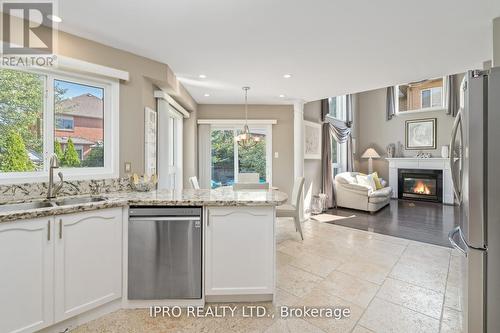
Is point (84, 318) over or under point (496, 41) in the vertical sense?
under

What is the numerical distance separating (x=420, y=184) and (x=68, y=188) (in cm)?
851

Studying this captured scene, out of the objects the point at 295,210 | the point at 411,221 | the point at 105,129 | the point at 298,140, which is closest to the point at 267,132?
the point at 298,140

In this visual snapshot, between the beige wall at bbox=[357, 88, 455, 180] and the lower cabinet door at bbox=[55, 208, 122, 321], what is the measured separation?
27.1 ft

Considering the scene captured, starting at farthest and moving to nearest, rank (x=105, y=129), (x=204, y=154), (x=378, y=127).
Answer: (x=378, y=127) → (x=204, y=154) → (x=105, y=129)

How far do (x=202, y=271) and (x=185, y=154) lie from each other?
10.4 ft

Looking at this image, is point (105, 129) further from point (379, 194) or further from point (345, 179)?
point (379, 194)

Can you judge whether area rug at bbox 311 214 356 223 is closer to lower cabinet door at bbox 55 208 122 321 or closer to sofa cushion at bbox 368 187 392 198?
sofa cushion at bbox 368 187 392 198

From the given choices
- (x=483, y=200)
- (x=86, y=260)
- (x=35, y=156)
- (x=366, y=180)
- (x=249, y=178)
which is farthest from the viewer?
(x=366, y=180)

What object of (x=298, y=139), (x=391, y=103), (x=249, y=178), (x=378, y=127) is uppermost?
(x=391, y=103)

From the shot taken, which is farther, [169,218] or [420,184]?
[420,184]

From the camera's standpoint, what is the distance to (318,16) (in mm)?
1899

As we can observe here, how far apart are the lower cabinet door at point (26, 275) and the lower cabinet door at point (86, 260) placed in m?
0.05

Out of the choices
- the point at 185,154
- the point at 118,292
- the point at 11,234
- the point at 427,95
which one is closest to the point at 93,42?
the point at 11,234

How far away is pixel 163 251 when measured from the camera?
1898mm
